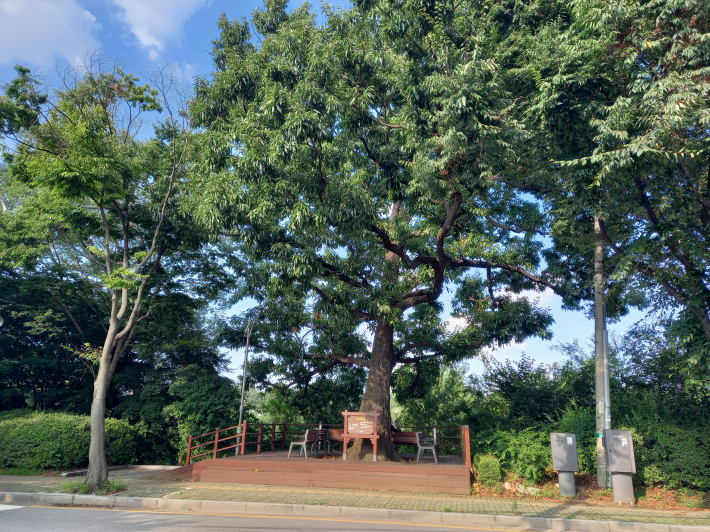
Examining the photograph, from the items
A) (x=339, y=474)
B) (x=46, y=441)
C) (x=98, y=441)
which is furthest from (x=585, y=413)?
(x=46, y=441)

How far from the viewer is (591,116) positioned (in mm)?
10852

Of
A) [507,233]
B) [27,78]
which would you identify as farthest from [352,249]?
[27,78]

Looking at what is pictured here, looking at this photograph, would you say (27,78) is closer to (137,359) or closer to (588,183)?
(137,359)

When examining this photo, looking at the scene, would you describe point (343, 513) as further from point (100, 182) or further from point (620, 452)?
point (100, 182)

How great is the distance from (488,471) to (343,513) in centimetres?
425

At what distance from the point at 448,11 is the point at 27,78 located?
1248 cm

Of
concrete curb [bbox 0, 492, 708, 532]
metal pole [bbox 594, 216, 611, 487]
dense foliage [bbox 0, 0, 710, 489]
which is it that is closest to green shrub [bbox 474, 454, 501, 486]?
dense foliage [bbox 0, 0, 710, 489]

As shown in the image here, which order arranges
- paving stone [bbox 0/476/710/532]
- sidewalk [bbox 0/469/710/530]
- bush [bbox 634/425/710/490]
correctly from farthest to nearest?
1. bush [bbox 634/425/710/490]
2. sidewalk [bbox 0/469/710/530]
3. paving stone [bbox 0/476/710/532]

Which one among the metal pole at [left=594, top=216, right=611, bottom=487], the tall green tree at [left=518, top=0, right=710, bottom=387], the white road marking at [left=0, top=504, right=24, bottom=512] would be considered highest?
the tall green tree at [left=518, top=0, right=710, bottom=387]

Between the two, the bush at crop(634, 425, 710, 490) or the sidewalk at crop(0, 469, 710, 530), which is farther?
the bush at crop(634, 425, 710, 490)

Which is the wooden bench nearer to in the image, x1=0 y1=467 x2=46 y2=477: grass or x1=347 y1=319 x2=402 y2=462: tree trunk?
x1=347 y1=319 x2=402 y2=462: tree trunk

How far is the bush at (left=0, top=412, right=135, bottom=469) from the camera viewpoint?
16.7 meters

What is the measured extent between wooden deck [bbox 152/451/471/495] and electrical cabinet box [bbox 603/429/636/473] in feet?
10.4

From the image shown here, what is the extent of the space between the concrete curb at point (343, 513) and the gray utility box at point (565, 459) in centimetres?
237
